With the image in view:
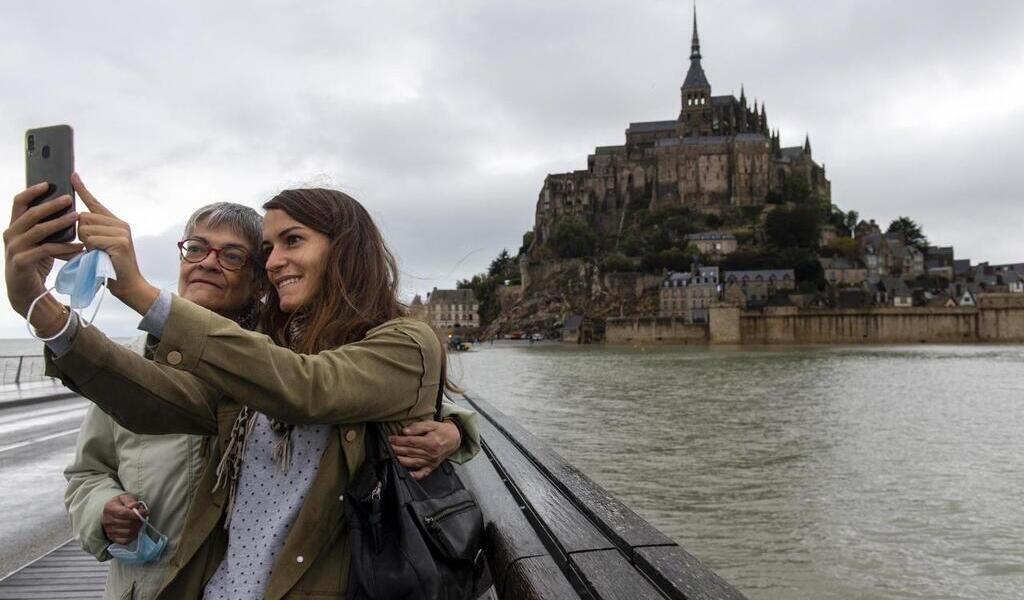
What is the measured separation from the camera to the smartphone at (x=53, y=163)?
143 cm

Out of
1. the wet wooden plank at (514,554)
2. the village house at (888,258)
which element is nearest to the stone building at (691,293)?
the village house at (888,258)

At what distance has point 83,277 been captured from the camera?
1.39 m

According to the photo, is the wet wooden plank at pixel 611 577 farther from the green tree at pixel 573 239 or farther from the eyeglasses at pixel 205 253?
the green tree at pixel 573 239

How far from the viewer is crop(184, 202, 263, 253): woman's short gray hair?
2.30 m

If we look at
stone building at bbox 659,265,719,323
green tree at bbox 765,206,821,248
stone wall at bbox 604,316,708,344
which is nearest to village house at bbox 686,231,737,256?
green tree at bbox 765,206,821,248

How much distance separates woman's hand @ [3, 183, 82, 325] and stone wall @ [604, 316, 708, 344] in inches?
2751

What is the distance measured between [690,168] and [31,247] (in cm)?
8975

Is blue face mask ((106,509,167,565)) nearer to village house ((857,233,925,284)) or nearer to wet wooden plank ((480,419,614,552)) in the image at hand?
wet wooden plank ((480,419,614,552))

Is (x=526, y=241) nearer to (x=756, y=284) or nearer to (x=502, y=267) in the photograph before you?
(x=502, y=267)

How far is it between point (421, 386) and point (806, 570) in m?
6.18

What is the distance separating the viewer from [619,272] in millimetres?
80938

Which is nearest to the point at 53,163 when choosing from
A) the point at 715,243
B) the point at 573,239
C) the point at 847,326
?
the point at 847,326

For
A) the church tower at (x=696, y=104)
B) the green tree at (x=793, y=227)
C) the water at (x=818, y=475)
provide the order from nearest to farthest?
1. the water at (x=818, y=475)
2. the green tree at (x=793, y=227)
3. the church tower at (x=696, y=104)

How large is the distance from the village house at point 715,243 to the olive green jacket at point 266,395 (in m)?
79.8
